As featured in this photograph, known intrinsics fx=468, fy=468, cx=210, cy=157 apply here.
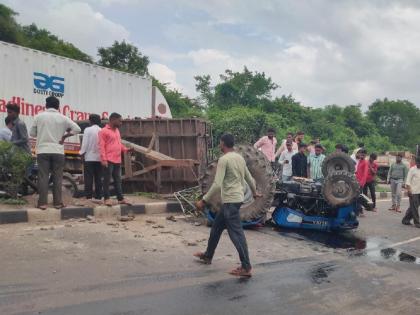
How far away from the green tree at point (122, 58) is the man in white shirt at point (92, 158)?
2957 centimetres

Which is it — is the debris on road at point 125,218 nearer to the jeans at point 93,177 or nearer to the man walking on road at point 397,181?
the jeans at point 93,177

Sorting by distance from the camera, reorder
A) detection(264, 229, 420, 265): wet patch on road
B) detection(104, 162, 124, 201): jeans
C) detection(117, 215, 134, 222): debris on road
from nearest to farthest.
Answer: detection(264, 229, 420, 265): wet patch on road < detection(117, 215, 134, 222): debris on road < detection(104, 162, 124, 201): jeans

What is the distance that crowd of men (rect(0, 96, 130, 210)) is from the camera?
279 inches

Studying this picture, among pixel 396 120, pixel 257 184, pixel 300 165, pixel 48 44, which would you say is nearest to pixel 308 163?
pixel 300 165

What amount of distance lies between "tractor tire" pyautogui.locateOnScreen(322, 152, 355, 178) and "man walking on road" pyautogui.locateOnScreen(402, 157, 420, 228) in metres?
1.84

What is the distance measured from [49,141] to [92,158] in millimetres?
1101

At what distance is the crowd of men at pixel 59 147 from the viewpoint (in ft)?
23.3

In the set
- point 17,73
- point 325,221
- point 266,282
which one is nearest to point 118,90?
point 17,73

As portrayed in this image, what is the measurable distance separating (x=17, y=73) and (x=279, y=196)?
6313 millimetres

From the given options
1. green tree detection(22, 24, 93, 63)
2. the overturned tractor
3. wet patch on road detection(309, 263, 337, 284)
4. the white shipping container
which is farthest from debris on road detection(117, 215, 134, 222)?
green tree detection(22, 24, 93, 63)

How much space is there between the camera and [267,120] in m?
26.3

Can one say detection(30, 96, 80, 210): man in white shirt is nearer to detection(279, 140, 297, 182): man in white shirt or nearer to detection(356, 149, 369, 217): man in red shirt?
detection(279, 140, 297, 182): man in white shirt

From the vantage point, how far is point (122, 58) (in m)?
37.2

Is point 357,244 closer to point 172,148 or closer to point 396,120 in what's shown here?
point 172,148
